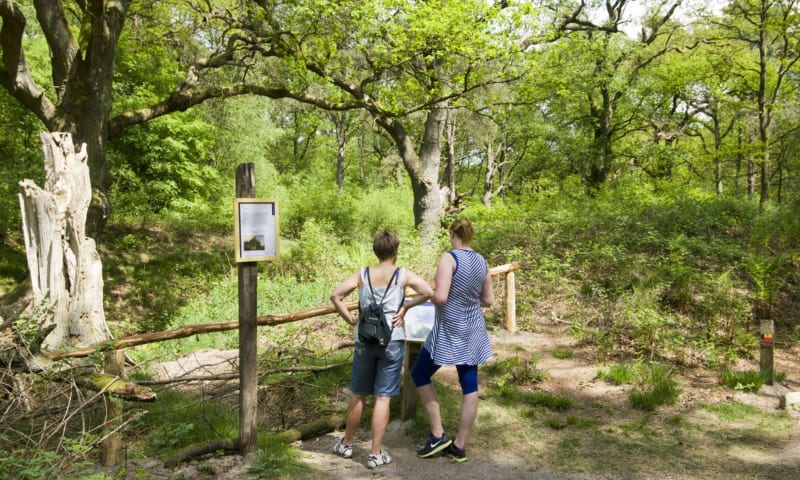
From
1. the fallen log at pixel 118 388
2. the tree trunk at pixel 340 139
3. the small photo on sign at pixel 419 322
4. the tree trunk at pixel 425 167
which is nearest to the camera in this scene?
the fallen log at pixel 118 388

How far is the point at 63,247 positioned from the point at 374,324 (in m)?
4.80

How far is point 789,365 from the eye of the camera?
6.97 metres

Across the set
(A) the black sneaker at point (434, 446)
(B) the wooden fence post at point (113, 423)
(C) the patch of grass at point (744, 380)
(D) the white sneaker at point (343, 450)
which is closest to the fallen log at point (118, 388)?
(B) the wooden fence post at point (113, 423)

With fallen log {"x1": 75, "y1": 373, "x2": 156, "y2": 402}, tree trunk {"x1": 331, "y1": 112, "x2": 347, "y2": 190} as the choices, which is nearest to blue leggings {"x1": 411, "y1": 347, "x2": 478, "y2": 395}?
fallen log {"x1": 75, "y1": 373, "x2": 156, "y2": 402}

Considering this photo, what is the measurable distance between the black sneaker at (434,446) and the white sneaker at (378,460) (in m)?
0.29

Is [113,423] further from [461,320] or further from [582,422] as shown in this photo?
[582,422]

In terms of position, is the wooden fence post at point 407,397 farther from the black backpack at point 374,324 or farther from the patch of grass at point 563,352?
the patch of grass at point 563,352

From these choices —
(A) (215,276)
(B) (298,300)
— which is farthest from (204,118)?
(B) (298,300)

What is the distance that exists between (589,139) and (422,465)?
71.9 ft

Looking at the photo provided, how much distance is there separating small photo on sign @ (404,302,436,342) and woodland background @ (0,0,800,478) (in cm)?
195

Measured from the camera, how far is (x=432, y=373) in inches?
168

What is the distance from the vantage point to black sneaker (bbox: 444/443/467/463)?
14.2 ft

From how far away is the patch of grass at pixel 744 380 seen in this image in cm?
597

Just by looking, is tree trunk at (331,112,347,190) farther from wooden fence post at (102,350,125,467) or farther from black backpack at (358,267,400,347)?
black backpack at (358,267,400,347)
